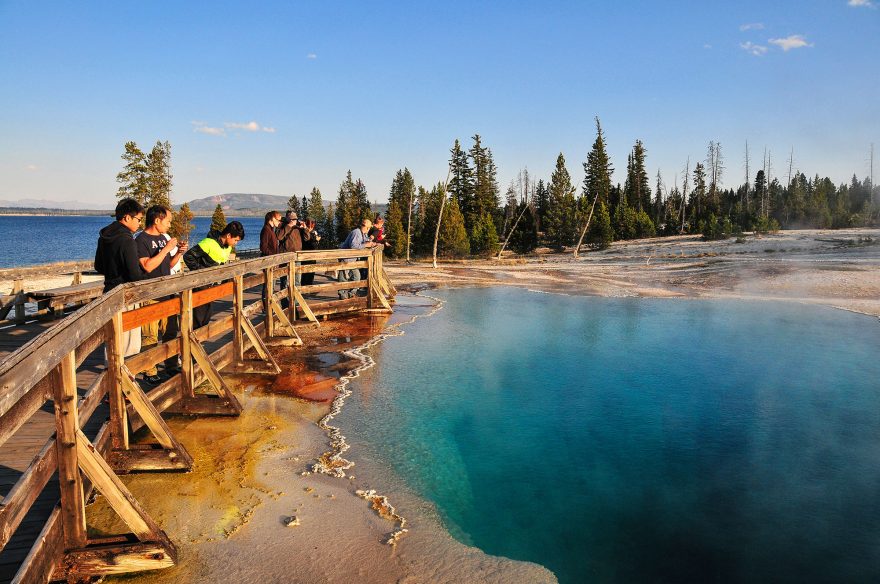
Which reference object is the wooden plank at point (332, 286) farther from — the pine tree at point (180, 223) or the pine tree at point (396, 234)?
the pine tree at point (180, 223)

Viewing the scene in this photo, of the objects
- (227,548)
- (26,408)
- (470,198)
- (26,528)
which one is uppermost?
(470,198)

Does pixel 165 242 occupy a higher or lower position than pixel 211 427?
higher

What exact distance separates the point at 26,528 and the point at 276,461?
2.60 meters

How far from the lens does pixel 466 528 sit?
5234 mm

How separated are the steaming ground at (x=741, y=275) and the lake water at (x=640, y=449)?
918cm

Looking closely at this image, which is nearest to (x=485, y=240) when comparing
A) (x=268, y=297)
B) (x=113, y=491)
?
(x=268, y=297)

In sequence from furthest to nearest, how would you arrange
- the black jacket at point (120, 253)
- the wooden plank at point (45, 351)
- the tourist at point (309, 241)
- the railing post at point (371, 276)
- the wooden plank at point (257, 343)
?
1. the railing post at point (371, 276)
2. the tourist at point (309, 241)
3. the wooden plank at point (257, 343)
4. the black jacket at point (120, 253)
5. the wooden plank at point (45, 351)

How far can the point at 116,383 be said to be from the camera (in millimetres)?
5145

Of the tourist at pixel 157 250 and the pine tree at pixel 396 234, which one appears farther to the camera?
the pine tree at pixel 396 234

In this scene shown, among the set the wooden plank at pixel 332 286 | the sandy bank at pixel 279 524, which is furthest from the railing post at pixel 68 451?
A: the wooden plank at pixel 332 286

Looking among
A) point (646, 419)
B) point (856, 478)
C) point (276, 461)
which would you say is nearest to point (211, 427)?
point (276, 461)

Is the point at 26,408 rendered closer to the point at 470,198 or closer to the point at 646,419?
the point at 646,419

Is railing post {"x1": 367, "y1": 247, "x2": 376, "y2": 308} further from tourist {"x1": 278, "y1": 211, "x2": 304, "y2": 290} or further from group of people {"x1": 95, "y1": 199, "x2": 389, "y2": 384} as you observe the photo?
group of people {"x1": 95, "y1": 199, "x2": 389, "y2": 384}

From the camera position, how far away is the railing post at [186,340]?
6738 millimetres
